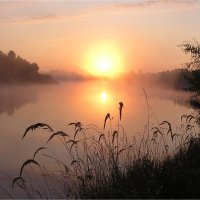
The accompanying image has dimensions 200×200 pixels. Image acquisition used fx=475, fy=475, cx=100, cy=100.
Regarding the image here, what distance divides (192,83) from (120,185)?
30.9 ft

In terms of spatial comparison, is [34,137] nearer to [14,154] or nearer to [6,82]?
[14,154]

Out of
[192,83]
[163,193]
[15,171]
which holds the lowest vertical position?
[15,171]

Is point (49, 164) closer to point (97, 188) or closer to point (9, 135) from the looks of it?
point (97, 188)

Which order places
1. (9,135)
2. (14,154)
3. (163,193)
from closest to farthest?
(163,193), (14,154), (9,135)

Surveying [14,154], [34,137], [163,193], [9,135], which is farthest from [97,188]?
[9,135]

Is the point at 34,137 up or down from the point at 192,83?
down

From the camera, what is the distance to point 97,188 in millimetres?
6590

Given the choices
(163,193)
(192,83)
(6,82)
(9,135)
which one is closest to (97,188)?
(163,193)

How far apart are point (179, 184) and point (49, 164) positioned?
9.06 metres

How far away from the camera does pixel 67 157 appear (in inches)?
669

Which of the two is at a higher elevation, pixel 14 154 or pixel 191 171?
pixel 191 171

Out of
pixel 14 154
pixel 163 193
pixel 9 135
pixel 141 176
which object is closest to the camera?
pixel 163 193

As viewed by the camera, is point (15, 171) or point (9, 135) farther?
point (9, 135)

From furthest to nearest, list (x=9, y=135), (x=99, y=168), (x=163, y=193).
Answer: (x=9, y=135), (x=99, y=168), (x=163, y=193)
